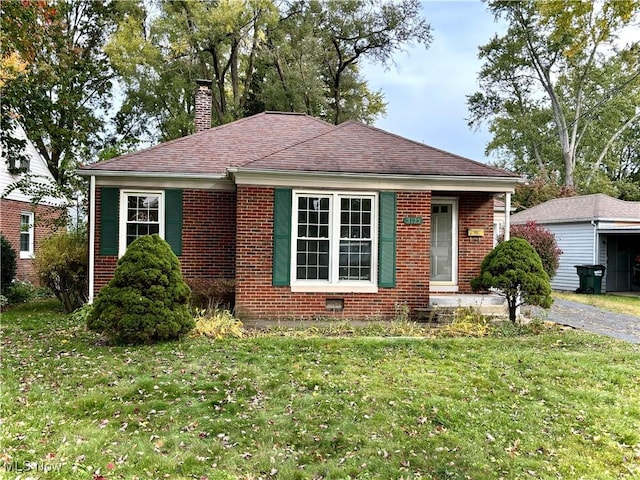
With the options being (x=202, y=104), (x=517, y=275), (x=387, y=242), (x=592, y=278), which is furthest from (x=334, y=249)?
(x=592, y=278)

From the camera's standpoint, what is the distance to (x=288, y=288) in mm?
8961

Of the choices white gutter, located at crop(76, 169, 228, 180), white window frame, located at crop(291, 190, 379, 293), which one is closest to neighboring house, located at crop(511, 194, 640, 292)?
white window frame, located at crop(291, 190, 379, 293)

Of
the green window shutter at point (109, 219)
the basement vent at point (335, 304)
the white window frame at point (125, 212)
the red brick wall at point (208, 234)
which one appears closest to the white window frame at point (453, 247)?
the basement vent at point (335, 304)

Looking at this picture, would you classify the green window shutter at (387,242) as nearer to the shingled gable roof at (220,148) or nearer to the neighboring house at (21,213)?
the shingled gable roof at (220,148)

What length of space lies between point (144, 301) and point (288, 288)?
2901 millimetres

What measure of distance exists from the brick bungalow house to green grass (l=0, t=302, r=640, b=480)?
6.71 feet

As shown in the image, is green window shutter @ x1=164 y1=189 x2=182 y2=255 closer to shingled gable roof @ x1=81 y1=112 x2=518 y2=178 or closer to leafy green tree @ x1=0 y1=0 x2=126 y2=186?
shingled gable roof @ x1=81 y1=112 x2=518 y2=178

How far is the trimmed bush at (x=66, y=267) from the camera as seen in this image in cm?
971

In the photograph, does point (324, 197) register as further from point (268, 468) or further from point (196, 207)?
point (268, 468)

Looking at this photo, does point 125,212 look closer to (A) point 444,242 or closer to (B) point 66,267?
(B) point 66,267

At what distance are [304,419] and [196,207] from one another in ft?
22.1

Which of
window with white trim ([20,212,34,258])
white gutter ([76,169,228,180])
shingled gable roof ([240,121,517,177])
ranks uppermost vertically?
shingled gable roof ([240,121,517,177])

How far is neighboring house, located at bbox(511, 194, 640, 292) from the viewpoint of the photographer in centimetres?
1675

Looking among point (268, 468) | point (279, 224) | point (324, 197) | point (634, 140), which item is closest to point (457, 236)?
point (324, 197)
